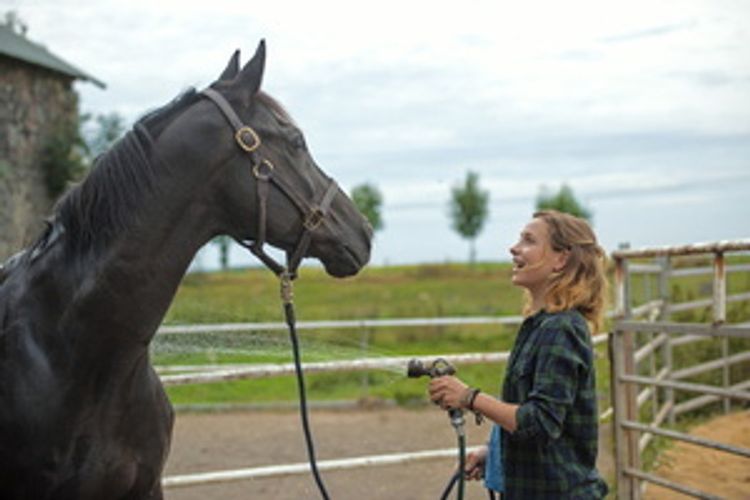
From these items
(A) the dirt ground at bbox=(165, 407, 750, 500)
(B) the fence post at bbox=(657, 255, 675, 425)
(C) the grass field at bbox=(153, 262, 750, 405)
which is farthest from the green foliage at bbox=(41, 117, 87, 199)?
(B) the fence post at bbox=(657, 255, 675, 425)

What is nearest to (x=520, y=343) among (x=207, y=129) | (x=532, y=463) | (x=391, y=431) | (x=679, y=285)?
(x=532, y=463)

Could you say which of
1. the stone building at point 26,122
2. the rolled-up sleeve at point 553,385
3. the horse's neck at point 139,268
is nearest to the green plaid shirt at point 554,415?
the rolled-up sleeve at point 553,385

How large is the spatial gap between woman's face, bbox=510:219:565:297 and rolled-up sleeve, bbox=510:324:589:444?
0.18 m

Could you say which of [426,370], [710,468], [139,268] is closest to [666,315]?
[710,468]

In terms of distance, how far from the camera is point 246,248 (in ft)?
8.05

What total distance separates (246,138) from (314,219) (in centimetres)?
30

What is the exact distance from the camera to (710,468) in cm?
590

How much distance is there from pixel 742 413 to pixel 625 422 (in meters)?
4.08

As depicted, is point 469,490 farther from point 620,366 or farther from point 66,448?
point 66,448

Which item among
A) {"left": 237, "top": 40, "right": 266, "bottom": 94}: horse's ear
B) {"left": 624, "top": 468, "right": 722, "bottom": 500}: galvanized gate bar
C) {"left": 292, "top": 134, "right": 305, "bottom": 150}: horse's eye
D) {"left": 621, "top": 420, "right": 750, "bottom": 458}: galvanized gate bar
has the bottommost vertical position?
{"left": 624, "top": 468, "right": 722, "bottom": 500}: galvanized gate bar

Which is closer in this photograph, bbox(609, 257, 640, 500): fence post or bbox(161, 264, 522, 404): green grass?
bbox(609, 257, 640, 500): fence post

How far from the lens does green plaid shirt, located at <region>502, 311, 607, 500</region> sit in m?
2.12

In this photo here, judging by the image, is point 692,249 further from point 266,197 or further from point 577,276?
point 266,197

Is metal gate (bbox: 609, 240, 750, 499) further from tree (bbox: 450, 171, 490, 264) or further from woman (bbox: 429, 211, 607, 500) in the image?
tree (bbox: 450, 171, 490, 264)
